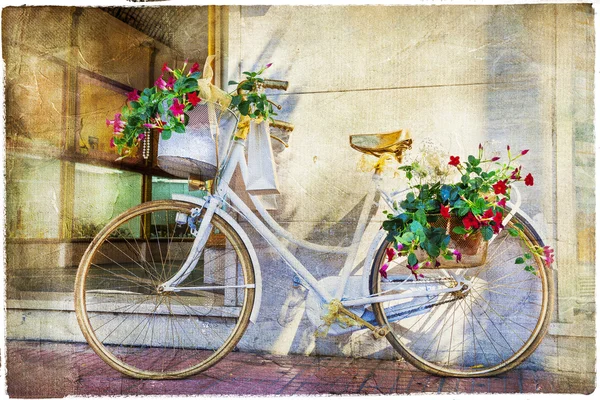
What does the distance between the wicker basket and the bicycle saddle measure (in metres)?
0.50

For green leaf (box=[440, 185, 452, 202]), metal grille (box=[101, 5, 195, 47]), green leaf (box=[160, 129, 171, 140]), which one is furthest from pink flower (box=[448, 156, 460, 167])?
metal grille (box=[101, 5, 195, 47])

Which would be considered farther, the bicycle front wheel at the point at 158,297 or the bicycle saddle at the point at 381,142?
the bicycle front wheel at the point at 158,297

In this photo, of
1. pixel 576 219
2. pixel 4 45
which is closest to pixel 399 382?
pixel 576 219

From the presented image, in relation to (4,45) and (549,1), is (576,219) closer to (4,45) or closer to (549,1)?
(549,1)

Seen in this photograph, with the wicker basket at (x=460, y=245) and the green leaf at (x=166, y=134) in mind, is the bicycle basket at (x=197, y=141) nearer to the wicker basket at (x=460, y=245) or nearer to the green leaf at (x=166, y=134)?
the green leaf at (x=166, y=134)

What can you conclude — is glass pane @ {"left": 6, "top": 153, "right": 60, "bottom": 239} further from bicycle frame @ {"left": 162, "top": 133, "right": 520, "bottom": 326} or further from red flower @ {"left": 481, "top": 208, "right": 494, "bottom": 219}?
red flower @ {"left": 481, "top": 208, "right": 494, "bottom": 219}

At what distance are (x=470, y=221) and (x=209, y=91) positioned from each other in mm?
1636

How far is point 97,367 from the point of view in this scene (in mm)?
3350

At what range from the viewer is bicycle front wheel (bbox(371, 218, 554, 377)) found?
3.19m

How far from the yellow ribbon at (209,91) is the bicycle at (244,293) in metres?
0.11

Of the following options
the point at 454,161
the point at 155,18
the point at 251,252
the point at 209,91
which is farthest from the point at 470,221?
the point at 155,18

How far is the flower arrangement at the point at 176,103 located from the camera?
3021 millimetres

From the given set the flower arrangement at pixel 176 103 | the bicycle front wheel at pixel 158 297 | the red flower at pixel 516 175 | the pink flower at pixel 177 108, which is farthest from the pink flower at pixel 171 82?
the red flower at pixel 516 175

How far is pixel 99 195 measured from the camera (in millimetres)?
3600
